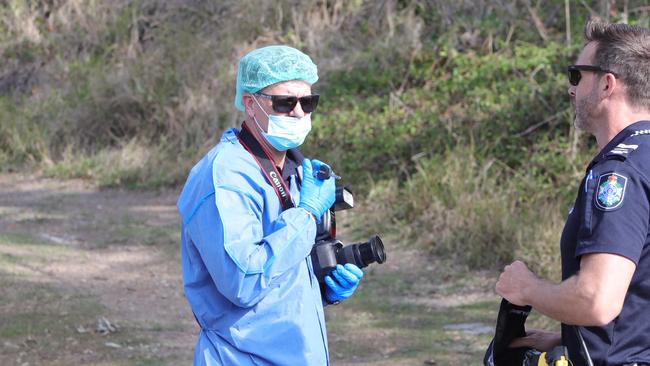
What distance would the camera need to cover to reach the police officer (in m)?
2.70

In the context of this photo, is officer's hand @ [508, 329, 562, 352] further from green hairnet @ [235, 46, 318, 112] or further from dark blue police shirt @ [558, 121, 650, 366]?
green hairnet @ [235, 46, 318, 112]

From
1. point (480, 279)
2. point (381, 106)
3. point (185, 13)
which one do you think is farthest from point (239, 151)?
point (185, 13)

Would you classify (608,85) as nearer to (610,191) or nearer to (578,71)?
(578,71)

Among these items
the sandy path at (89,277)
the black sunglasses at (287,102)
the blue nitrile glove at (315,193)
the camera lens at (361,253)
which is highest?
the black sunglasses at (287,102)

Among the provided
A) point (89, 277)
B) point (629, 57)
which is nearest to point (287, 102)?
point (629, 57)

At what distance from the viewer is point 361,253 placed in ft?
11.5

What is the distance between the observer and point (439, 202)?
8594 mm

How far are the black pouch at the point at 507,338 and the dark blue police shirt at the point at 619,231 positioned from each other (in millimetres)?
294

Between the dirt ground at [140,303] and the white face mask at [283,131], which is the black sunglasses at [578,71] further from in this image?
the dirt ground at [140,303]

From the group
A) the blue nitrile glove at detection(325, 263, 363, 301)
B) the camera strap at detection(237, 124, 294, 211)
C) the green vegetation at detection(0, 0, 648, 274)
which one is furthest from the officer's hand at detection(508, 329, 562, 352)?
the green vegetation at detection(0, 0, 648, 274)

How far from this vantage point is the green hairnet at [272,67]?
3338 mm

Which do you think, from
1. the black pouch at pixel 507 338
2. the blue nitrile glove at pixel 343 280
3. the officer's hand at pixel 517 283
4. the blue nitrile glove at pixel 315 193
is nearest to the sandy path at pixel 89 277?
the blue nitrile glove at pixel 343 280

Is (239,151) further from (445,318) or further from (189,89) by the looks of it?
(189,89)

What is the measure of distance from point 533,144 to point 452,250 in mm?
1708
